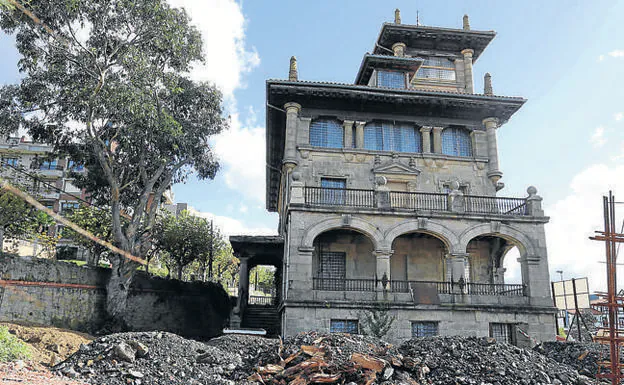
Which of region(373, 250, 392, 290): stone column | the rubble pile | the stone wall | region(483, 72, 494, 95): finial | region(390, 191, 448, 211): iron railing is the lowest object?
the rubble pile

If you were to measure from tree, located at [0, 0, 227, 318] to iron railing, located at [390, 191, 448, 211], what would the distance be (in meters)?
9.64

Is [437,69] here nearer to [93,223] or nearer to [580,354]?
[580,354]

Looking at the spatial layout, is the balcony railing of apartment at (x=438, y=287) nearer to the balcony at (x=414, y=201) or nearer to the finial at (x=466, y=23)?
the balcony at (x=414, y=201)

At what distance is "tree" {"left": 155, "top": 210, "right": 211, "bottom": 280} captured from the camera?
99.5 feet

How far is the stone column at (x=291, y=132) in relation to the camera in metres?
23.5

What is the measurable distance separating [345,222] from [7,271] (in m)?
12.6

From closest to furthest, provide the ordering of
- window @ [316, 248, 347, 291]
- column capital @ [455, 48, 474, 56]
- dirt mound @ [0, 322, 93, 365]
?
dirt mound @ [0, 322, 93, 365] → window @ [316, 248, 347, 291] → column capital @ [455, 48, 474, 56]

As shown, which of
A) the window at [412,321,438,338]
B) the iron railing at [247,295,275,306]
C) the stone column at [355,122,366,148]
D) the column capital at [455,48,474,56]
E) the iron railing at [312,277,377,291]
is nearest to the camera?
the window at [412,321,438,338]

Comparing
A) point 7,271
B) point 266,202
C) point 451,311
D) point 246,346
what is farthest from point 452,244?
point 266,202

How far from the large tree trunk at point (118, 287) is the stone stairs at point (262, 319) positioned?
7.30m

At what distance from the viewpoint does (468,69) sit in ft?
96.5

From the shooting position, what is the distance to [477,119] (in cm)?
2533

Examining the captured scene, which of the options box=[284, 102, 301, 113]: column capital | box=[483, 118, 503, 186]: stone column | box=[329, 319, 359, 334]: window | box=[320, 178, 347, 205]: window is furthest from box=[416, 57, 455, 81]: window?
box=[329, 319, 359, 334]: window

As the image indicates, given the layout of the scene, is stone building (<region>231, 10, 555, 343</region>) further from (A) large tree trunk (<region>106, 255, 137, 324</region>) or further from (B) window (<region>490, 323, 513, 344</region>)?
(A) large tree trunk (<region>106, 255, 137, 324</region>)
